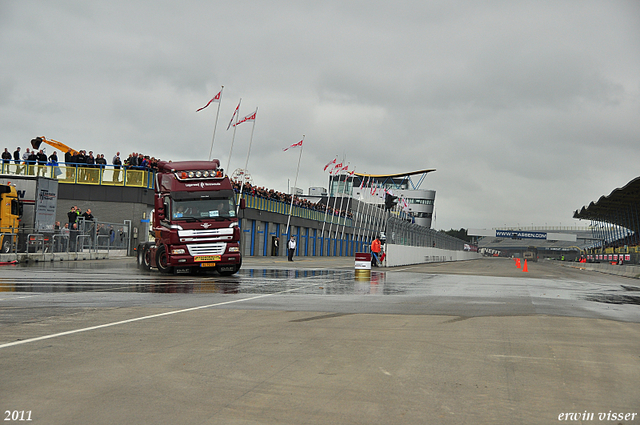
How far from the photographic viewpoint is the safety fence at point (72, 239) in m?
26.6

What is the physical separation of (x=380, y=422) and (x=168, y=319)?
224 inches

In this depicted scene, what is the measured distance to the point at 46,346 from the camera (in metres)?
7.05

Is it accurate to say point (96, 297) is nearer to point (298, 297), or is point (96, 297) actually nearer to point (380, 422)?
point (298, 297)

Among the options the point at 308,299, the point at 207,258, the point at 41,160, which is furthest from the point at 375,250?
the point at 308,299

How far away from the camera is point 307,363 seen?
6430 millimetres

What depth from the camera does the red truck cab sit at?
20766 millimetres

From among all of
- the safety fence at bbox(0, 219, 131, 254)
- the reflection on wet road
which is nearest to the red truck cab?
the reflection on wet road

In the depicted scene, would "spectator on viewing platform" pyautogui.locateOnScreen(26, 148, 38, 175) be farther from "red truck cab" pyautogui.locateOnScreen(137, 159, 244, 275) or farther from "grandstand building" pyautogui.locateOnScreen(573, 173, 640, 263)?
"grandstand building" pyautogui.locateOnScreen(573, 173, 640, 263)

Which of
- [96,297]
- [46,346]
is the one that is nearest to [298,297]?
[96,297]

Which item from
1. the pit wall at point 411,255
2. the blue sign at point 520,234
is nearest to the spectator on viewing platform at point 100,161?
the pit wall at point 411,255

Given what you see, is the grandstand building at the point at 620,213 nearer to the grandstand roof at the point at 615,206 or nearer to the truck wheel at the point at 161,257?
the grandstand roof at the point at 615,206

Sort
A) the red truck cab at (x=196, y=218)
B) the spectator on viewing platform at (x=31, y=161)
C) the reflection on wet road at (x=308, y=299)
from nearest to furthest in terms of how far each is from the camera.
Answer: the reflection on wet road at (x=308, y=299)
the red truck cab at (x=196, y=218)
the spectator on viewing platform at (x=31, y=161)

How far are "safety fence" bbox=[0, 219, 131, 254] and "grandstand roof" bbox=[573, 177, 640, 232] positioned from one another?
54781mm

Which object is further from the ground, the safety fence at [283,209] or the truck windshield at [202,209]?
the safety fence at [283,209]
